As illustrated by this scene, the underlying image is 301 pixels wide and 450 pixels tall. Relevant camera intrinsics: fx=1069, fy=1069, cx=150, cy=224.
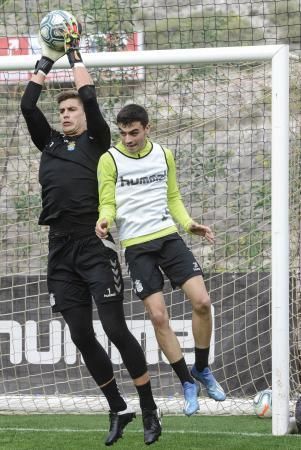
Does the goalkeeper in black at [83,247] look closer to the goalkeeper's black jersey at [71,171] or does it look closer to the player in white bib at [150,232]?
the goalkeeper's black jersey at [71,171]

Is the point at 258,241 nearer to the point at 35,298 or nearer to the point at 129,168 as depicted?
the point at 35,298

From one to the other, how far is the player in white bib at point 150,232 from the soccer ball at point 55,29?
60 centimetres

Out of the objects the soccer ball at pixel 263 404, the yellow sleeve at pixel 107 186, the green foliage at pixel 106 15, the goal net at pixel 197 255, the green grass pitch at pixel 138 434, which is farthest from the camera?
the green foliage at pixel 106 15

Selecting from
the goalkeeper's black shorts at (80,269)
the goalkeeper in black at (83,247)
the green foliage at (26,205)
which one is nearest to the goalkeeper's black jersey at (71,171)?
the goalkeeper in black at (83,247)

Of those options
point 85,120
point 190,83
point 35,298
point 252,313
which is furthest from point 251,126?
point 85,120

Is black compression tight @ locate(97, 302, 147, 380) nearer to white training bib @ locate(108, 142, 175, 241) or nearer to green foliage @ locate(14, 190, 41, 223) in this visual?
white training bib @ locate(108, 142, 175, 241)

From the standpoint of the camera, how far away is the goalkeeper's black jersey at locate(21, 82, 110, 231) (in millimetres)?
6566

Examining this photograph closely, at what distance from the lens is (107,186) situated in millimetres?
6441

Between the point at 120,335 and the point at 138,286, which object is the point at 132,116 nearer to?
the point at 138,286

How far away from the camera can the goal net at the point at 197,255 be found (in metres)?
9.09

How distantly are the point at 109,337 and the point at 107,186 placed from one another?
0.91 m

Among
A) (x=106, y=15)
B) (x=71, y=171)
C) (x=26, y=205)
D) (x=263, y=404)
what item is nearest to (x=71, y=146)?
(x=71, y=171)

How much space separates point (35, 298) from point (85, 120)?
9.96 feet

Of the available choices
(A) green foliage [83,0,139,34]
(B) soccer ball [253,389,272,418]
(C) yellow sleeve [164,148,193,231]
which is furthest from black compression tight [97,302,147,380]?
(A) green foliage [83,0,139,34]
